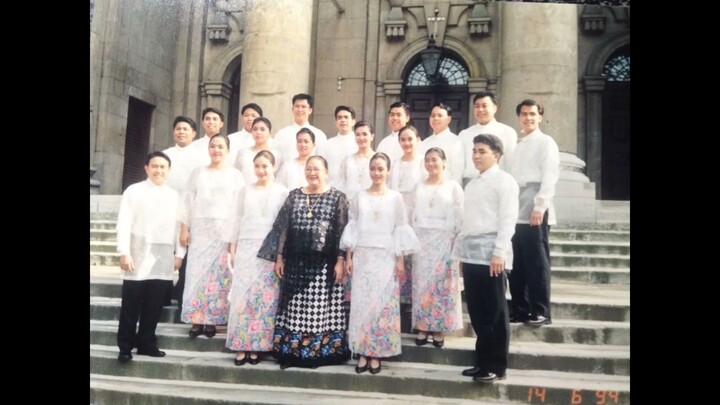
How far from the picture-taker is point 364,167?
4934 millimetres

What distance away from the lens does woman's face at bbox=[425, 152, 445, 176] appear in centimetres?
434

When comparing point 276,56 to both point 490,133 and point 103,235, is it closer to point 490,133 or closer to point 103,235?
point 103,235

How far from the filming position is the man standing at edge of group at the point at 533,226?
14.1ft

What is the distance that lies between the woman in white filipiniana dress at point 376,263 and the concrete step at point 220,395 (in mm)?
246

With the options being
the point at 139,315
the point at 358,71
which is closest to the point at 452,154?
the point at 139,315

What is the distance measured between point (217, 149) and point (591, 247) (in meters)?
3.23

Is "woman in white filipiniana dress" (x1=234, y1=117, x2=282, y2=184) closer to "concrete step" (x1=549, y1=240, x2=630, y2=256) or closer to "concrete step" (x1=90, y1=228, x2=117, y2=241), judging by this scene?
"concrete step" (x1=90, y1=228, x2=117, y2=241)

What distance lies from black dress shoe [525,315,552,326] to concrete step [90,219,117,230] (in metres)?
4.12

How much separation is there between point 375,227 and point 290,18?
358cm

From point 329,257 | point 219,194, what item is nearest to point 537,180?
point 329,257

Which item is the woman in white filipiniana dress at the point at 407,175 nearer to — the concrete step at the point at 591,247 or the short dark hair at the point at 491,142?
the short dark hair at the point at 491,142

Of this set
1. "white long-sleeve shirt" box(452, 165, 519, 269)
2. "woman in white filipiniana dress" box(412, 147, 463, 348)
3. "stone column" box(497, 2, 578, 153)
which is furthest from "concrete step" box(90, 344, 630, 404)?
"stone column" box(497, 2, 578, 153)

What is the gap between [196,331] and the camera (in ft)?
14.9
